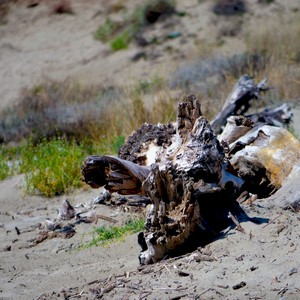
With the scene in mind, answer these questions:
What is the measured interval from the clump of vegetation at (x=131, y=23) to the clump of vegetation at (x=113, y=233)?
1395cm

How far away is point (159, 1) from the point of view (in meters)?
21.4

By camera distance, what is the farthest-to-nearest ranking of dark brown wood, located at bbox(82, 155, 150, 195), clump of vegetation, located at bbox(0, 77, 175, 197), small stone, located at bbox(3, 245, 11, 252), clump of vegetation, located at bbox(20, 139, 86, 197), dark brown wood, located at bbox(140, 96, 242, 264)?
clump of vegetation, located at bbox(0, 77, 175, 197) → clump of vegetation, located at bbox(20, 139, 86, 197) → small stone, located at bbox(3, 245, 11, 252) → dark brown wood, located at bbox(82, 155, 150, 195) → dark brown wood, located at bbox(140, 96, 242, 264)

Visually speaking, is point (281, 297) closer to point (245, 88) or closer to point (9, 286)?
point (9, 286)

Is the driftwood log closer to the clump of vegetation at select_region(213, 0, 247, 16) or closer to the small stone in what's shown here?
the small stone

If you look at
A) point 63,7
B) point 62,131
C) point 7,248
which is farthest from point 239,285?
point 63,7

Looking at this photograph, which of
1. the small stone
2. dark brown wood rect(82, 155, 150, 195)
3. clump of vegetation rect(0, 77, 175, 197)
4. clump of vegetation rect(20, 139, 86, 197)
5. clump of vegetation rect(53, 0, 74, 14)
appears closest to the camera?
dark brown wood rect(82, 155, 150, 195)

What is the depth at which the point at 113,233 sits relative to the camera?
19.6 ft

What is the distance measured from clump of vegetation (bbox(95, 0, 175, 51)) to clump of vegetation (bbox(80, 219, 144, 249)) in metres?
13.9

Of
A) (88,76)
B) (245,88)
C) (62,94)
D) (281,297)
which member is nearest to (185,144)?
(281,297)

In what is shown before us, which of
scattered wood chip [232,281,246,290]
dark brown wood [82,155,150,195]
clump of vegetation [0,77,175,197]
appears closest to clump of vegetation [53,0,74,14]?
clump of vegetation [0,77,175,197]

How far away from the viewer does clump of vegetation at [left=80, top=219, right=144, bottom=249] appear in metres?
5.84

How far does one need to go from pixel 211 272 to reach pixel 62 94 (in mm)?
10216

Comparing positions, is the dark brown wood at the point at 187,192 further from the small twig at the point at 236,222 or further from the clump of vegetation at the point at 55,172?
the clump of vegetation at the point at 55,172

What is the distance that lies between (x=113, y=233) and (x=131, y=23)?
15.3 metres
